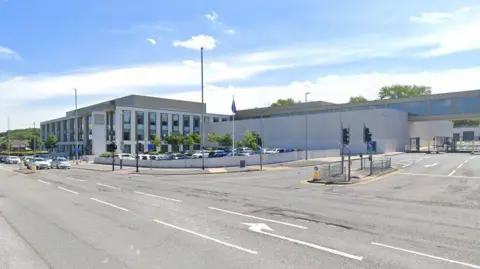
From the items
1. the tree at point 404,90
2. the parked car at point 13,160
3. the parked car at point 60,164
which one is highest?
the tree at point 404,90

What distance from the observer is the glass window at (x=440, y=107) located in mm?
63969

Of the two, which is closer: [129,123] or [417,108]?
[417,108]

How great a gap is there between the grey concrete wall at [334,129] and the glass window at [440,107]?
4.97 metres

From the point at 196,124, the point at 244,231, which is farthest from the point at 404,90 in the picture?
the point at 244,231

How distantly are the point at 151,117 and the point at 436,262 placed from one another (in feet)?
274

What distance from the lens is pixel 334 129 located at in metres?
66.1

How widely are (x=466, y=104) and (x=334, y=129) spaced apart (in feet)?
76.2

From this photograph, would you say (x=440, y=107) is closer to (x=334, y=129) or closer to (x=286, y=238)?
(x=334, y=129)

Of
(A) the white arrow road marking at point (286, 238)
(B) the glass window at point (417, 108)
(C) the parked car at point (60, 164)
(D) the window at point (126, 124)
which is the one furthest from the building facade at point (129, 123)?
(A) the white arrow road marking at point (286, 238)

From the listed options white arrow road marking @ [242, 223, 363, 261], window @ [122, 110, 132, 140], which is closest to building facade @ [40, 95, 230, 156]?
window @ [122, 110, 132, 140]

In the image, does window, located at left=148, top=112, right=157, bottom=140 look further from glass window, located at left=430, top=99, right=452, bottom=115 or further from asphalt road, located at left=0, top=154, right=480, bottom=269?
asphalt road, located at left=0, top=154, right=480, bottom=269

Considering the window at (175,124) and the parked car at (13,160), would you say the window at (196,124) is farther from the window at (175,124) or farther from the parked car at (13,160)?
the parked car at (13,160)

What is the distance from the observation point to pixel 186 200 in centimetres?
1540

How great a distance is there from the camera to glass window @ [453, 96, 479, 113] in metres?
61.2
